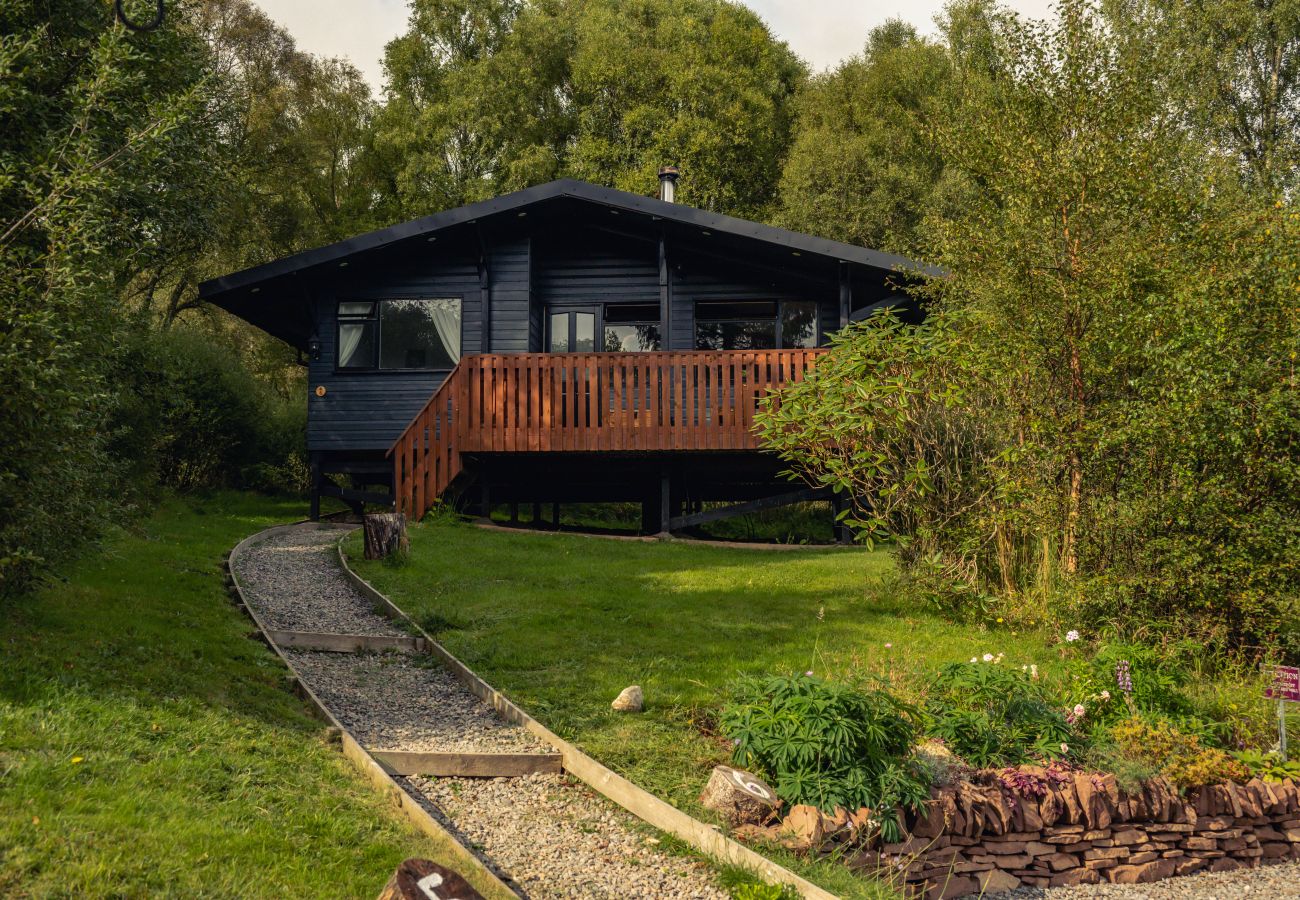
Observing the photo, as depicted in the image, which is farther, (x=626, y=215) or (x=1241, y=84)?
(x=1241, y=84)

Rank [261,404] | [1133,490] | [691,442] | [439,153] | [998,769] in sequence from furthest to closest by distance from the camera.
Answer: [439,153] < [261,404] < [691,442] < [1133,490] < [998,769]

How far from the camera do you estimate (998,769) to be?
650 centimetres

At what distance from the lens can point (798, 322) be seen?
19.1 metres

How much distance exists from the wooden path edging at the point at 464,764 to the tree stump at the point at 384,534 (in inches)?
252

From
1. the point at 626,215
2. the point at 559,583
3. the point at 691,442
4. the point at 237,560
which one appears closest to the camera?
the point at 559,583

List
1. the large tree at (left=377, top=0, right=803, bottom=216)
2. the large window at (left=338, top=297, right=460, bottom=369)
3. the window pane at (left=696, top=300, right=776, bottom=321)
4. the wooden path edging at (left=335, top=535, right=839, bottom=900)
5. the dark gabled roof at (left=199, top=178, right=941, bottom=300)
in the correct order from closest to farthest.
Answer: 1. the wooden path edging at (left=335, top=535, right=839, bottom=900)
2. the dark gabled roof at (left=199, top=178, right=941, bottom=300)
3. the window pane at (left=696, top=300, right=776, bottom=321)
4. the large window at (left=338, top=297, right=460, bottom=369)
5. the large tree at (left=377, top=0, right=803, bottom=216)

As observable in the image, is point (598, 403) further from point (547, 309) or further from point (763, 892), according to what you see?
point (763, 892)

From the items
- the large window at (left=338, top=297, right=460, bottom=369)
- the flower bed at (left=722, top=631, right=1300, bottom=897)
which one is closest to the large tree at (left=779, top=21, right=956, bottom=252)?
the large window at (left=338, top=297, right=460, bottom=369)

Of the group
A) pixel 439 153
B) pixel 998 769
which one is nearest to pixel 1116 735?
pixel 998 769

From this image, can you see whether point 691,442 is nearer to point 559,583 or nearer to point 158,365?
point 559,583

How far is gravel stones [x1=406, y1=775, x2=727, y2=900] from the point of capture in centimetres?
508

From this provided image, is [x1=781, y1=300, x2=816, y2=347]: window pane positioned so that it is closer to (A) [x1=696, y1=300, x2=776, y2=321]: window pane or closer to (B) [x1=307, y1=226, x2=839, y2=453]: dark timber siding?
(B) [x1=307, y1=226, x2=839, y2=453]: dark timber siding

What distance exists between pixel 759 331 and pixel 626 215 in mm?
3154

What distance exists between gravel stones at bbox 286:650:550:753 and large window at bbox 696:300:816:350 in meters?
11.3
